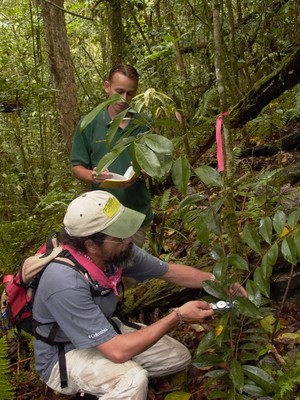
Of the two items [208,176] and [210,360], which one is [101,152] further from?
[210,360]

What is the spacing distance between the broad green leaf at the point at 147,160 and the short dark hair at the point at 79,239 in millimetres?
964

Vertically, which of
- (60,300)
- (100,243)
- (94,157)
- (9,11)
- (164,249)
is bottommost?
(164,249)

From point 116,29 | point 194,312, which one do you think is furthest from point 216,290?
point 116,29

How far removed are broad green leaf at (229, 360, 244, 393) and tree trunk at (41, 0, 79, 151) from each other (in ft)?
13.9

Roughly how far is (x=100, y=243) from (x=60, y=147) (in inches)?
201

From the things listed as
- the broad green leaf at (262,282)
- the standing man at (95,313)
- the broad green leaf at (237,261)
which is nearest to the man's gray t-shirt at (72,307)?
the standing man at (95,313)

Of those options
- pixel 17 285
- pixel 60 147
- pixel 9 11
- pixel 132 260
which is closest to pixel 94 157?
pixel 132 260

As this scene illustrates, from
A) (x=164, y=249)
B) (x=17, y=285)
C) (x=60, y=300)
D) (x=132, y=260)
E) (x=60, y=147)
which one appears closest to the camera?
(x=60, y=300)

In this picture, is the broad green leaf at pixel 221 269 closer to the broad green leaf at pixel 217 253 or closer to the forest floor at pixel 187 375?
the broad green leaf at pixel 217 253

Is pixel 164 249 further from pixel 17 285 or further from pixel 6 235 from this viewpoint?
pixel 17 285

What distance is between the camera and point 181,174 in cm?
188

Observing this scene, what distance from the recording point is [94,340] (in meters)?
2.52

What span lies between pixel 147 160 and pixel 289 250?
2.49 feet

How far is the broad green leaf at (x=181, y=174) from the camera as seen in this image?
188 centimetres
